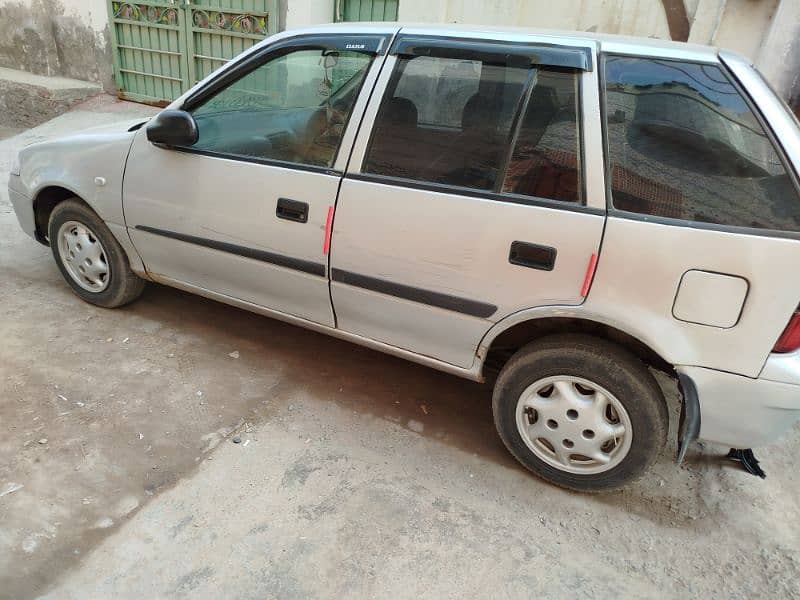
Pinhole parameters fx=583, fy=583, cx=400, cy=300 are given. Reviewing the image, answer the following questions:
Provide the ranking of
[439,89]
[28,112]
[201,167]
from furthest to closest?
1. [28,112]
2. [201,167]
3. [439,89]

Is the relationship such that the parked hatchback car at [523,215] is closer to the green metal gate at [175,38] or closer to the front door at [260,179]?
the front door at [260,179]

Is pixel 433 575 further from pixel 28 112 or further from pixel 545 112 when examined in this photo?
pixel 28 112

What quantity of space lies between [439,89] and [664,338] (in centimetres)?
138

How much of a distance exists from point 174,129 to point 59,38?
7667mm

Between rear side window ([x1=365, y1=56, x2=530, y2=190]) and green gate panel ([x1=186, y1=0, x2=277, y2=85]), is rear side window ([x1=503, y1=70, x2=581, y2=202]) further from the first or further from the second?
green gate panel ([x1=186, y1=0, x2=277, y2=85])

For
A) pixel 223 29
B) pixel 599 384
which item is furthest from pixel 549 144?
pixel 223 29

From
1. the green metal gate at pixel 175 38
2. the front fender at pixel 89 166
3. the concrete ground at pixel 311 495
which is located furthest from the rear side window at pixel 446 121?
the green metal gate at pixel 175 38

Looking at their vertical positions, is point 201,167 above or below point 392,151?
below

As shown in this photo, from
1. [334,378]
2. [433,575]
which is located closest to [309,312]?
[334,378]

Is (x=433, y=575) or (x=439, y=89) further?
(x=439, y=89)

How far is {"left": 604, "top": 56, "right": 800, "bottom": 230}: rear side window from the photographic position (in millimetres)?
1995

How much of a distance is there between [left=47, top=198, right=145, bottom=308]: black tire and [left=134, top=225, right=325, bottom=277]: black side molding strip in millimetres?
347

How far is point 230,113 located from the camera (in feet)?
10.1

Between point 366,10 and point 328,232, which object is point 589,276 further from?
point 366,10
